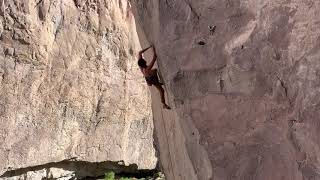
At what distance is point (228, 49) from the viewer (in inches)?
101

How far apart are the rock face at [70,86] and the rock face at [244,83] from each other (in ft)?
12.3

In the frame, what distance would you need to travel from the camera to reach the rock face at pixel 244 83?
7.19ft

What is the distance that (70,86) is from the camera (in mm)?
7020

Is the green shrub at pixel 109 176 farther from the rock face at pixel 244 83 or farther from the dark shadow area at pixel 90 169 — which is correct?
the rock face at pixel 244 83

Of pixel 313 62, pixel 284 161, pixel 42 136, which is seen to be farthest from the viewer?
pixel 42 136

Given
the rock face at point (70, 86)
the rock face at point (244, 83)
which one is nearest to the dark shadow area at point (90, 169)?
the rock face at point (70, 86)

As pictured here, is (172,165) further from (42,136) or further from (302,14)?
(42,136)

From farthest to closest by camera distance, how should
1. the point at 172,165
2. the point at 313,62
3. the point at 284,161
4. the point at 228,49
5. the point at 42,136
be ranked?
the point at 42,136 < the point at 172,165 < the point at 228,49 < the point at 284,161 < the point at 313,62

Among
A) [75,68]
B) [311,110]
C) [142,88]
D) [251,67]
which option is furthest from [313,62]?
[142,88]

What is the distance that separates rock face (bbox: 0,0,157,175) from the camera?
6.56m

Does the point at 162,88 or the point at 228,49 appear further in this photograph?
the point at 162,88

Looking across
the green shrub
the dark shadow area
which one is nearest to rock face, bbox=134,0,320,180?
the dark shadow area

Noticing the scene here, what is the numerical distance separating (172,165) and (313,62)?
1994 millimetres

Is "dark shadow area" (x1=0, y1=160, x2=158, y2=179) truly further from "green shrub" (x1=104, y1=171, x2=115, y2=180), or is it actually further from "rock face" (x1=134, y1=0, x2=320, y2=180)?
"rock face" (x1=134, y1=0, x2=320, y2=180)
